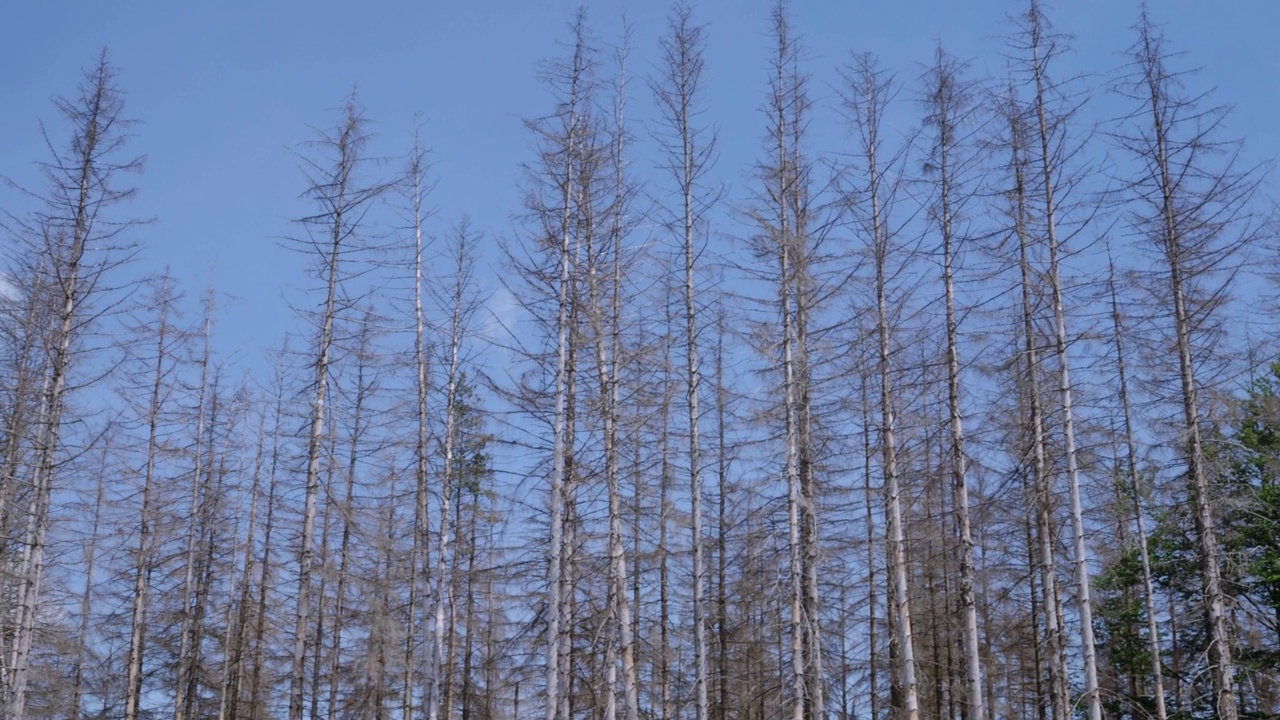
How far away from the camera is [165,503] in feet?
72.6

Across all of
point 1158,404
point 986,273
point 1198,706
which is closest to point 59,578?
point 986,273

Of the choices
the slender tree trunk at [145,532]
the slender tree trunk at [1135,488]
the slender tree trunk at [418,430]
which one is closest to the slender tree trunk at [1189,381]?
the slender tree trunk at [1135,488]

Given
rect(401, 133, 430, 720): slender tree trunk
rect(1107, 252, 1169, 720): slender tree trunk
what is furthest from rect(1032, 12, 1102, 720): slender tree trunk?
rect(401, 133, 430, 720): slender tree trunk

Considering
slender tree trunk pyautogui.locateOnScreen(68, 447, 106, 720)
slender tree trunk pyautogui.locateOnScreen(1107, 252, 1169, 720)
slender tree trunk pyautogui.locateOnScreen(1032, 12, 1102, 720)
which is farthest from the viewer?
slender tree trunk pyautogui.locateOnScreen(68, 447, 106, 720)

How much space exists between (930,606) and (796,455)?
1376cm

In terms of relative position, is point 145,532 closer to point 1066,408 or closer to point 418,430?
point 418,430

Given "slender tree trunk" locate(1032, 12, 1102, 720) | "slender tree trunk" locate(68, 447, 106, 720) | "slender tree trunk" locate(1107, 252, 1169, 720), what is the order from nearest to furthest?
"slender tree trunk" locate(1032, 12, 1102, 720) < "slender tree trunk" locate(1107, 252, 1169, 720) < "slender tree trunk" locate(68, 447, 106, 720)

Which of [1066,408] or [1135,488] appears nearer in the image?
[1066,408]

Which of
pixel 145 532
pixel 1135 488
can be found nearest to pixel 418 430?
pixel 145 532

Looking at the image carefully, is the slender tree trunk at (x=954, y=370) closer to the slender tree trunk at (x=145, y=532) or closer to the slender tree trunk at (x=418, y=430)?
the slender tree trunk at (x=418, y=430)

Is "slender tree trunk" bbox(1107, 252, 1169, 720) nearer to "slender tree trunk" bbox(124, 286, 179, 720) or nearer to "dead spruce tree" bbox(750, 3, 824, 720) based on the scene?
"dead spruce tree" bbox(750, 3, 824, 720)

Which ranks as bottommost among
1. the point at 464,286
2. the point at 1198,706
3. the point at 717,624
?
the point at 1198,706

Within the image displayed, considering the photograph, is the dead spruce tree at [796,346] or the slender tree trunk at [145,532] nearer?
the dead spruce tree at [796,346]

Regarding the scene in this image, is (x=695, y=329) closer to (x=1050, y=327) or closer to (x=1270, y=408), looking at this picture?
(x=1050, y=327)
